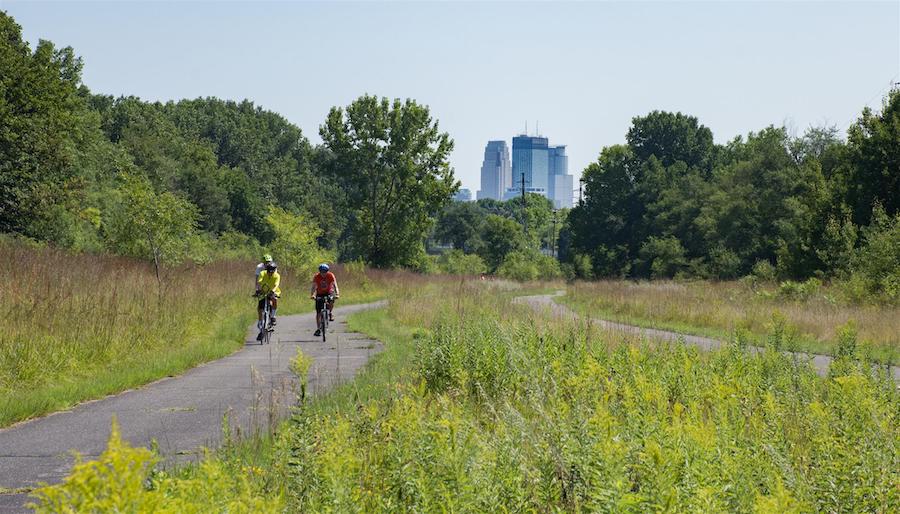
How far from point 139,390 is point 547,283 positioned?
60895 mm

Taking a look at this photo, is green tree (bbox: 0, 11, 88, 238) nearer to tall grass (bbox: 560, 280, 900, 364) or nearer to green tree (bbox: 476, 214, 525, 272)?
tall grass (bbox: 560, 280, 900, 364)

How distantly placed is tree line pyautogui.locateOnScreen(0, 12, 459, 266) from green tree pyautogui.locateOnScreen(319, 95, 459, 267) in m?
0.10

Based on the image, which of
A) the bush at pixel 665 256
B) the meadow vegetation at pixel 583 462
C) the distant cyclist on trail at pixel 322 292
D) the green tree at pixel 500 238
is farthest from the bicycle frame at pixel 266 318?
the green tree at pixel 500 238

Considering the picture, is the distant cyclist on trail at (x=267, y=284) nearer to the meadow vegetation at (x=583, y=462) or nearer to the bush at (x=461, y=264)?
the meadow vegetation at (x=583, y=462)

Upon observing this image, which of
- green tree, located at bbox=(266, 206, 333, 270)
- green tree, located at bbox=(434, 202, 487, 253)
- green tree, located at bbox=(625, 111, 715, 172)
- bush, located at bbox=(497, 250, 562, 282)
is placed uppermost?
green tree, located at bbox=(625, 111, 715, 172)

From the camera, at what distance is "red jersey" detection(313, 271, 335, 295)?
19750mm

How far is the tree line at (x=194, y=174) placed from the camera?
3959 cm

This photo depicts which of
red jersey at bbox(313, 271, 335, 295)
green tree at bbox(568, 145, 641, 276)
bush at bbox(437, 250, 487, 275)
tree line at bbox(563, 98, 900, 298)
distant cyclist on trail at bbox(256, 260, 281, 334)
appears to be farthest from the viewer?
green tree at bbox(568, 145, 641, 276)

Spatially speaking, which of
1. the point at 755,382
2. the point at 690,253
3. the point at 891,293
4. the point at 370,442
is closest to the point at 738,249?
the point at 690,253

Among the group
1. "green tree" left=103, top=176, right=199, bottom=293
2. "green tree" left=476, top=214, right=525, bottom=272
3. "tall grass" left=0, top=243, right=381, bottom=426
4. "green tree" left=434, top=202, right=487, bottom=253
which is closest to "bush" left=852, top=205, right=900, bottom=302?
"tall grass" left=0, top=243, right=381, bottom=426

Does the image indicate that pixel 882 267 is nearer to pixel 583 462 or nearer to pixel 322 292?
pixel 322 292

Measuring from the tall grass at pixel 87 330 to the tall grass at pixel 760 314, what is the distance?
9.13 metres

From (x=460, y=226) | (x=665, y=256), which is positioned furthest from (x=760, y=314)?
(x=460, y=226)

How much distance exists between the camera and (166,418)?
9586mm
